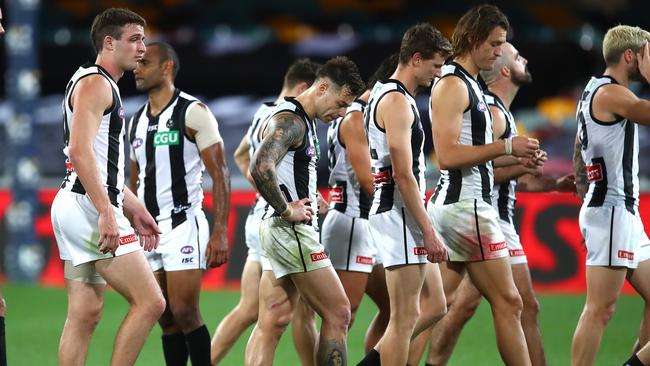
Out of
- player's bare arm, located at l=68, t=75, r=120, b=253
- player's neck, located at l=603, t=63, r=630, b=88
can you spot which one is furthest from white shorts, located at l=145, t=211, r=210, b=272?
player's neck, located at l=603, t=63, r=630, b=88

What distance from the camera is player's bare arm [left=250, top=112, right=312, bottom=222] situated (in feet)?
22.5

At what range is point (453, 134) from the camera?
7.15 metres

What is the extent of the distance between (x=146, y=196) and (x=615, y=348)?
177 inches

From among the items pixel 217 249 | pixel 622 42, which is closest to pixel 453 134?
pixel 622 42

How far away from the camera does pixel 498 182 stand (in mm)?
8578

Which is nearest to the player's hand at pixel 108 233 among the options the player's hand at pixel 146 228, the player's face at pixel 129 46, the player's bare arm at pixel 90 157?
the player's bare arm at pixel 90 157

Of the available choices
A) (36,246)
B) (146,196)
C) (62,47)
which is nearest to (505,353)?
(146,196)

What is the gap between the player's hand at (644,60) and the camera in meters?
7.71

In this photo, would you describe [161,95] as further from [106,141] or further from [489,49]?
[489,49]

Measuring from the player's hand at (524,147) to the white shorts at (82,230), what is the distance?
7.76 feet

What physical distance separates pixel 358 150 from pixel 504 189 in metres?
1.29

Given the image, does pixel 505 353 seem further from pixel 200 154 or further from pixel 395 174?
pixel 200 154

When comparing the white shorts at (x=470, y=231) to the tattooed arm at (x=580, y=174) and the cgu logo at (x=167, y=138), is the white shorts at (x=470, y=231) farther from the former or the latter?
the cgu logo at (x=167, y=138)

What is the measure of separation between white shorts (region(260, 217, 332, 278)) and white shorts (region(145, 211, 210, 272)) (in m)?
0.96
